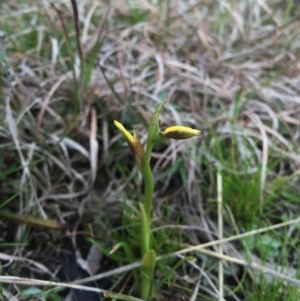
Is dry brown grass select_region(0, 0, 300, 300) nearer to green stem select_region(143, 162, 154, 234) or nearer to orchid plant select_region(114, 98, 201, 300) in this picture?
orchid plant select_region(114, 98, 201, 300)

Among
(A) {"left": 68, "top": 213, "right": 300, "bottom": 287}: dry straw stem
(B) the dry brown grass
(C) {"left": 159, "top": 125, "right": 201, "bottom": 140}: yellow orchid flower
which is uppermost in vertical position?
(C) {"left": 159, "top": 125, "right": 201, "bottom": 140}: yellow orchid flower

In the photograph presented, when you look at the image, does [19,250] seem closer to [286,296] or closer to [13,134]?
[13,134]

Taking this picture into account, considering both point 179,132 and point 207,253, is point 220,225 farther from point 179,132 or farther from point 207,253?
point 179,132

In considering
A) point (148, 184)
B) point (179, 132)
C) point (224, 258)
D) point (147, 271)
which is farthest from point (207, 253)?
point (179, 132)

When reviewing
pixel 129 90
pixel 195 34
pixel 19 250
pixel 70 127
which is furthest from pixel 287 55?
pixel 19 250

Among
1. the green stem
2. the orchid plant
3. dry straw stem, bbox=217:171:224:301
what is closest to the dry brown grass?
dry straw stem, bbox=217:171:224:301

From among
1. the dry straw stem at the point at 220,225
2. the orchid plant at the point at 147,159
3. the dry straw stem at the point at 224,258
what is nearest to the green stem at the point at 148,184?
the orchid plant at the point at 147,159

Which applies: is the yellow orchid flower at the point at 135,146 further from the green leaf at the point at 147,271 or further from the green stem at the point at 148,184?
the green leaf at the point at 147,271

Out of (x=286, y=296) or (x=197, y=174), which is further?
(x=197, y=174)
